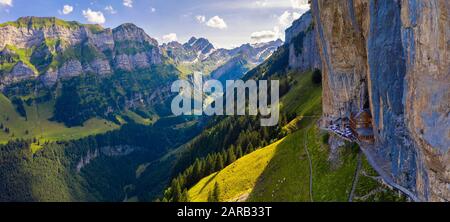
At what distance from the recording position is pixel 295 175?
61219 mm

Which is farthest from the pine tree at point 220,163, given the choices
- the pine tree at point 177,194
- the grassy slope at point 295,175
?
the pine tree at point 177,194

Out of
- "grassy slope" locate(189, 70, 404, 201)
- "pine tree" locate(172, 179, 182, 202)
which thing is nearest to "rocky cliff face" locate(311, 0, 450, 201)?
"grassy slope" locate(189, 70, 404, 201)

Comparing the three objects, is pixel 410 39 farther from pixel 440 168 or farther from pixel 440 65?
pixel 440 168

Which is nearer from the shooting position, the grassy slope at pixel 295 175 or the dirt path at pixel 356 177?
the dirt path at pixel 356 177

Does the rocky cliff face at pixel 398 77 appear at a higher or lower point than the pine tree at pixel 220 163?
higher

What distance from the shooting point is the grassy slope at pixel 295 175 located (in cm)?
4666

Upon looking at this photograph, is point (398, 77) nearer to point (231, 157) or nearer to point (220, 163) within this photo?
point (231, 157)

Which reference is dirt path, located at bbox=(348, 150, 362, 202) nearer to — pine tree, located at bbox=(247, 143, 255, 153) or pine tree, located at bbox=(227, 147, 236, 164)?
pine tree, located at bbox=(227, 147, 236, 164)

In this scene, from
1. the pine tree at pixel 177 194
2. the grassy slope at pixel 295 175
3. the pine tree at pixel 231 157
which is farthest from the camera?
the pine tree at pixel 231 157

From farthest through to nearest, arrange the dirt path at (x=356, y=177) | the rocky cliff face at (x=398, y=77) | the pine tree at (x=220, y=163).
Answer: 1. the pine tree at (x=220, y=163)
2. the dirt path at (x=356, y=177)
3. the rocky cliff face at (x=398, y=77)

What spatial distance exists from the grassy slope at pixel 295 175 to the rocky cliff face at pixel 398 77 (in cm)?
464

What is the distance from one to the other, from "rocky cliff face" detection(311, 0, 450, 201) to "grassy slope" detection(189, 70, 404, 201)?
183 inches

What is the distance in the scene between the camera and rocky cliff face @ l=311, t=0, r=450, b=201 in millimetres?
28875

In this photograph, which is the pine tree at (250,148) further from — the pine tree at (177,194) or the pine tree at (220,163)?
the pine tree at (177,194)
